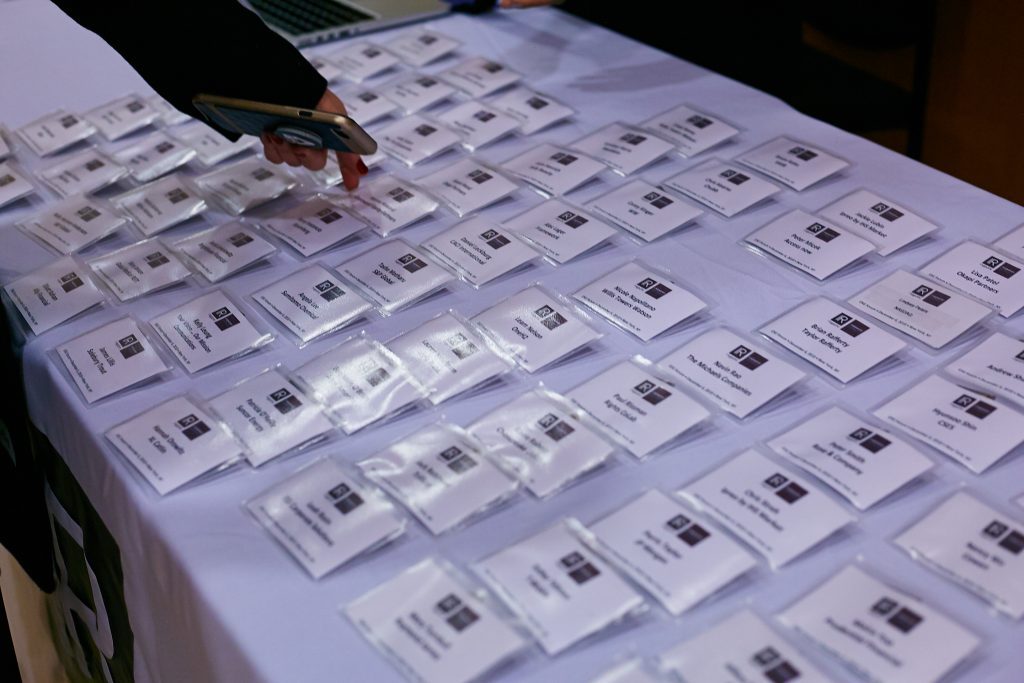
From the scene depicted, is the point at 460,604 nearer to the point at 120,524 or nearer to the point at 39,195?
the point at 120,524

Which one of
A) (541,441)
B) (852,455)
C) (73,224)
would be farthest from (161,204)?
(852,455)

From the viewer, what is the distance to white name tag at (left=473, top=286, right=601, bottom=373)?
984 millimetres

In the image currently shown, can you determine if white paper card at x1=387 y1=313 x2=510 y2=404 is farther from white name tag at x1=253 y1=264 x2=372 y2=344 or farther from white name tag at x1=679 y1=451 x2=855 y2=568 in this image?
white name tag at x1=679 y1=451 x2=855 y2=568

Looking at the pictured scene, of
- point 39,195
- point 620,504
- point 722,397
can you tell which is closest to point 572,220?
point 722,397

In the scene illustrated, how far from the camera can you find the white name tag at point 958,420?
85 centimetres

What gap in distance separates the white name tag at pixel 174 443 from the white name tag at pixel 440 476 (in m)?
0.13

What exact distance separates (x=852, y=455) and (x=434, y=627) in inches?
14.1

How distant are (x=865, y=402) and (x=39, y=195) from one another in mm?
1005

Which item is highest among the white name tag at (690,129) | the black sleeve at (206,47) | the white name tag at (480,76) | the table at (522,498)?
the black sleeve at (206,47)

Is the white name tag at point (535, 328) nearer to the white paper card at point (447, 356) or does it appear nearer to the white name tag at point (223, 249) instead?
the white paper card at point (447, 356)

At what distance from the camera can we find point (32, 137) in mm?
1442

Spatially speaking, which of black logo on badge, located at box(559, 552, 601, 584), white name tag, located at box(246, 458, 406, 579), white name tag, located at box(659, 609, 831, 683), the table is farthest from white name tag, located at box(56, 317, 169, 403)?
white name tag, located at box(659, 609, 831, 683)

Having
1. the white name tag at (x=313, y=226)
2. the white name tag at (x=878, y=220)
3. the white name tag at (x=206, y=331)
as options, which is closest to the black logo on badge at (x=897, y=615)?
the white name tag at (x=878, y=220)

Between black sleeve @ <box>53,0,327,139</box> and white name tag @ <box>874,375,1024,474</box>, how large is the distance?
28.3 inches
